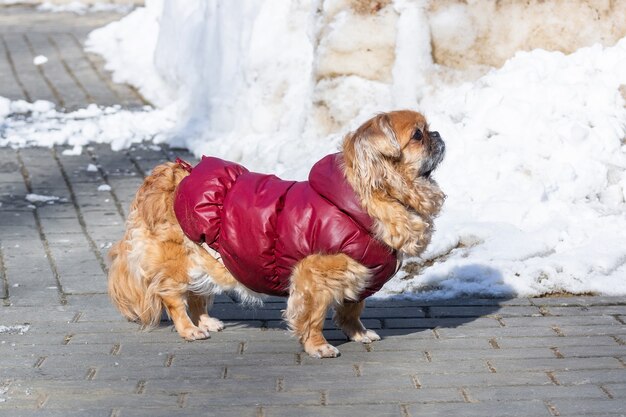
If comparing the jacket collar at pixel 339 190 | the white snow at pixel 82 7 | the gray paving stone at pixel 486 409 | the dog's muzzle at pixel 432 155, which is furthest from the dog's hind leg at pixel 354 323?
the white snow at pixel 82 7

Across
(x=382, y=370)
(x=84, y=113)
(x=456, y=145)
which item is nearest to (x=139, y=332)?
(x=382, y=370)

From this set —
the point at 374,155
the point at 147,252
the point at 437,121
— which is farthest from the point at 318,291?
the point at 437,121

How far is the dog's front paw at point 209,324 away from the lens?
18.0ft

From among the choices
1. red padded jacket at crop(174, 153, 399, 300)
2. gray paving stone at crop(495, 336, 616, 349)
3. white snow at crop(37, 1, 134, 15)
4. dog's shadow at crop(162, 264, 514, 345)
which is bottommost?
white snow at crop(37, 1, 134, 15)

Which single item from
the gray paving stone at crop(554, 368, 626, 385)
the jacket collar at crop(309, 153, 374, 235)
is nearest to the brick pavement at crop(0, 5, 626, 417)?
the gray paving stone at crop(554, 368, 626, 385)

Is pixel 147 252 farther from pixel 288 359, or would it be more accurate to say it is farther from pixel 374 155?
pixel 374 155

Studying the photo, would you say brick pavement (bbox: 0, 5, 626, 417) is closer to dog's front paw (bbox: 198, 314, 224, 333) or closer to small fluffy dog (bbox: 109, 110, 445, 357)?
dog's front paw (bbox: 198, 314, 224, 333)

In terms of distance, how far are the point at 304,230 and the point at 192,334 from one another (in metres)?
0.87

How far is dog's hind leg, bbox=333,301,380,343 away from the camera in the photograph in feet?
17.5

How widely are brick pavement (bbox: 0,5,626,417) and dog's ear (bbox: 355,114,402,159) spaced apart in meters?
1.00

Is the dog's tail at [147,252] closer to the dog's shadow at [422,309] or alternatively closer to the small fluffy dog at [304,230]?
the small fluffy dog at [304,230]

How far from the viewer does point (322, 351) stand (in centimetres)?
507

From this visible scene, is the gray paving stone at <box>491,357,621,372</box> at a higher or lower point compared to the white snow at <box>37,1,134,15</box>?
higher

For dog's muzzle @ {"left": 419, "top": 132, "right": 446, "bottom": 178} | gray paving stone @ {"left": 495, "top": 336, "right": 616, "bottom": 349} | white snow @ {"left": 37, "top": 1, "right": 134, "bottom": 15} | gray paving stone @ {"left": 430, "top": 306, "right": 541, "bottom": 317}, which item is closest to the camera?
dog's muzzle @ {"left": 419, "top": 132, "right": 446, "bottom": 178}
